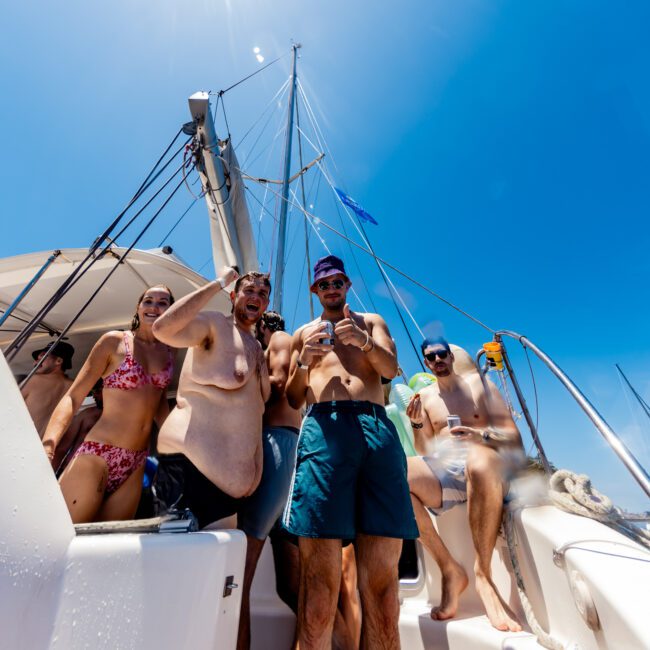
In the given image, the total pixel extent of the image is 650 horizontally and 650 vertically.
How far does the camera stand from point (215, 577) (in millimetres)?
932

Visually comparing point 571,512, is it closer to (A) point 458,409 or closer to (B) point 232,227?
(A) point 458,409

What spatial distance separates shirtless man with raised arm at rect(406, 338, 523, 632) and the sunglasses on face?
35.1 inches

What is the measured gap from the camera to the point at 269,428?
202 centimetres

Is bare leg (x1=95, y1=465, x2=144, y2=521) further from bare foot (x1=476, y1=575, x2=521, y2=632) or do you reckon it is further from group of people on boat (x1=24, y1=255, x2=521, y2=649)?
bare foot (x1=476, y1=575, x2=521, y2=632)

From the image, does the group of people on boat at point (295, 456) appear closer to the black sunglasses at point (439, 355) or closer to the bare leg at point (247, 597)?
the bare leg at point (247, 597)

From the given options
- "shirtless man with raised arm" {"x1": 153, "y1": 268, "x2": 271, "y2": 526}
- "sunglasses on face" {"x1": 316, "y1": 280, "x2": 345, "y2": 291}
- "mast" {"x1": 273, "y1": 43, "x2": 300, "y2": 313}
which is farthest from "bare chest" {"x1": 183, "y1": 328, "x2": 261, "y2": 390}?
"mast" {"x1": 273, "y1": 43, "x2": 300, "y2": 313}

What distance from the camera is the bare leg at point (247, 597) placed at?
156 centimetres

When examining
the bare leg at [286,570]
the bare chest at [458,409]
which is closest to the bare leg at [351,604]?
the bare leg at [286,570]

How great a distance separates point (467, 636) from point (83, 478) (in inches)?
73.1

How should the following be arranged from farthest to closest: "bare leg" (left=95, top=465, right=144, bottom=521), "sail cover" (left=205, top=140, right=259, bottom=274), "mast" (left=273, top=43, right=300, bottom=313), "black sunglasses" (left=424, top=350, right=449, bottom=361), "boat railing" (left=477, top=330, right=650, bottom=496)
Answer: "sail cover" (left=205, top=140, right=259, bottom=274) → "mast" (left=273, top=43, right=300, bottom=313) → "black sunglasses" (left=424, top=350, right=449, bottom=361) → "bare leg" (left=95, top=465, right=144, bottom=521) → "boat railing" (left=477, top=330, right=650, bottom=496)

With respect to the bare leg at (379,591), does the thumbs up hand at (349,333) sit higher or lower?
higher

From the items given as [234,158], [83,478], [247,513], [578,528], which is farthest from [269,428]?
[234,158]

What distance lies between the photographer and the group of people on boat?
55.4 inches

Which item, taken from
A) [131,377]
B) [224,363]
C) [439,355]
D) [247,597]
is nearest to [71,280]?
[131,377]
